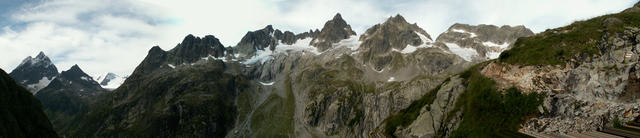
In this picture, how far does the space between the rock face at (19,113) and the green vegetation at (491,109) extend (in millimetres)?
109165

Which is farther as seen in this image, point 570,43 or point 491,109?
point 570,43

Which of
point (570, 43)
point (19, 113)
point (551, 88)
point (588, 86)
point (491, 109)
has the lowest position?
point (491, 109)

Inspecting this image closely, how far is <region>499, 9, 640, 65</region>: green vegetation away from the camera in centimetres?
6319

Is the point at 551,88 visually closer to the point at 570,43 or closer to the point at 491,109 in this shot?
the point at 491,109

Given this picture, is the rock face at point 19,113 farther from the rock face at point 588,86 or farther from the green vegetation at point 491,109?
the rock face at point 588,86

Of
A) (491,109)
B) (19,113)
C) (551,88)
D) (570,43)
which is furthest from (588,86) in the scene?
(19,113)

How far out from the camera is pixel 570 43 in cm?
6775

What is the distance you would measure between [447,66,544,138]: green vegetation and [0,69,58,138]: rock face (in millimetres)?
109165

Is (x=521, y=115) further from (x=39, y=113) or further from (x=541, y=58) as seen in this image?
(x=39, y=113)

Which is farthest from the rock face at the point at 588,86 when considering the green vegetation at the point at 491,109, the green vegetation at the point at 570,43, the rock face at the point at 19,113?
the rock face at the point at 19,113

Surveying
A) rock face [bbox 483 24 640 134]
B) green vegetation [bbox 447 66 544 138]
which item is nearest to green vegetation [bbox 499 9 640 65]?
rock face [bbox 483 24 640 134]

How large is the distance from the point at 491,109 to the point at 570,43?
24.5 m

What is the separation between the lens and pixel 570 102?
48719mm

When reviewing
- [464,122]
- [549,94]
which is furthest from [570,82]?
[464,122]
